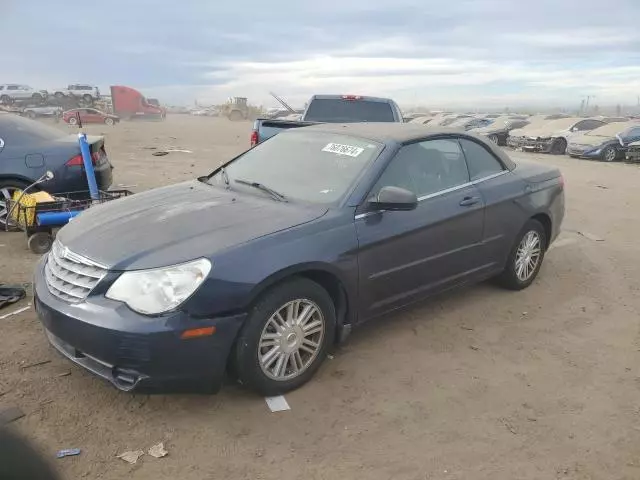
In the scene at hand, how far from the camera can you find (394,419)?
316cm

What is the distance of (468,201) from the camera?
4.38 m

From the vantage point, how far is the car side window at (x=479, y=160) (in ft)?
15.3

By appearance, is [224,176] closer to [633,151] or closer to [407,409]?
[407,409]

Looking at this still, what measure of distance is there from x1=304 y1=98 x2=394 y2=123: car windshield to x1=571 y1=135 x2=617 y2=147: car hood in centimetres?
1266

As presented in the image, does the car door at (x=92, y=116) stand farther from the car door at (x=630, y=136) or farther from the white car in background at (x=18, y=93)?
the car door at (x=630, y=136)

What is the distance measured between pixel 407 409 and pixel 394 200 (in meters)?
1.28

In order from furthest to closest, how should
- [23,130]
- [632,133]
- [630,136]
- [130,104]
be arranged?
[130,104]
[632,133]
[630,136]
[23,130]

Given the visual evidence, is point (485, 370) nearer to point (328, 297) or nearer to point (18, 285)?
point (328, 297)

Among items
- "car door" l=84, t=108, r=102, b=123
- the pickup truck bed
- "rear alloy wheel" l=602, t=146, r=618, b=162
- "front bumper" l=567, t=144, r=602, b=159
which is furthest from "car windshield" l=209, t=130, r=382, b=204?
"car door" l=84, t=108, r=102, b=123

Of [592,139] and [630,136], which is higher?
[630,136]

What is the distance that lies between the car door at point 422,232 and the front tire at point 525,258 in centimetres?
57

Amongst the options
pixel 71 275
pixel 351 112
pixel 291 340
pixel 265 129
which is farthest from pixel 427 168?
pixel 351 112

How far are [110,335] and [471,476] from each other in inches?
75.7

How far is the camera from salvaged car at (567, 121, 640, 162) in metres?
19.1
